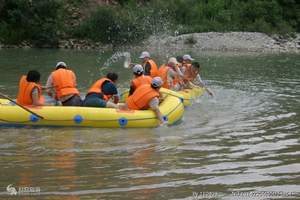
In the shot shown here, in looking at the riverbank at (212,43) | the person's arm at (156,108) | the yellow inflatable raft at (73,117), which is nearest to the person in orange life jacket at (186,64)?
the person's arm at (156,108)

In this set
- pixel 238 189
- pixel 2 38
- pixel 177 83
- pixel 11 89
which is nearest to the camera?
pixel 238 189

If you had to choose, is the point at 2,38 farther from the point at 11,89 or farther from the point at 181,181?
the point at 181,181

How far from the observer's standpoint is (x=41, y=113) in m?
9.83

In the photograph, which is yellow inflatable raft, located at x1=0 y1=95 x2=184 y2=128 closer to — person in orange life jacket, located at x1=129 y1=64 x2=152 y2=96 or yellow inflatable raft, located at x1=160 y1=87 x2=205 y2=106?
person in orange life jacket, located at x1=129 y1=64 x2=152 y2=96

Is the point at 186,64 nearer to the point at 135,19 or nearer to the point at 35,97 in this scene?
the point at 35,97

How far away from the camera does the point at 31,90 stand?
1006 centimetres

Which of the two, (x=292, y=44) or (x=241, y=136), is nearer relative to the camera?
(x=241, y=136)

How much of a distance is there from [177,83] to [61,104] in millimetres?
3430

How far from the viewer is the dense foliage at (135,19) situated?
105ft

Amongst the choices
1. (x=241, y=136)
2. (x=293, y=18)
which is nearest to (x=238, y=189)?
(x=241, y=136)

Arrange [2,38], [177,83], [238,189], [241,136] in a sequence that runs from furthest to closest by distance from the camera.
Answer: [2,38], [177,83], [241,136], [238,189]

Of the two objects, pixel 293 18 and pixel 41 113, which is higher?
pixel 293 18

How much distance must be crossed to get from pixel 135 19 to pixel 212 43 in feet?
16.6

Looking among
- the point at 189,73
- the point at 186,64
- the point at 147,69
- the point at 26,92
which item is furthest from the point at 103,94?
the point at 186,64
